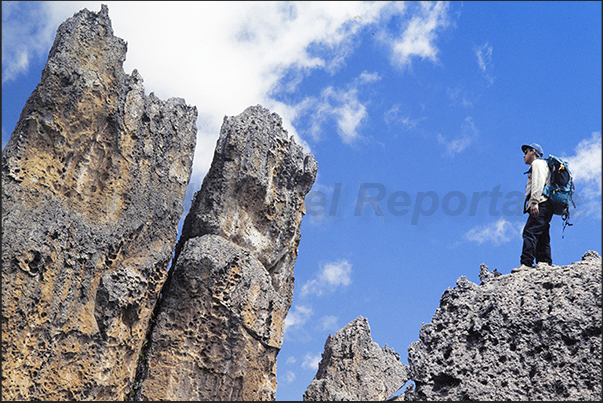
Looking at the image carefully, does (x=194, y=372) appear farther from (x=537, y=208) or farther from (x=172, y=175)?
(x=537, y=208)

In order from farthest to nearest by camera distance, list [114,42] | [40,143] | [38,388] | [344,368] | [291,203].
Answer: [344,368], [291,203], [114,42], [40,143], [38,388]

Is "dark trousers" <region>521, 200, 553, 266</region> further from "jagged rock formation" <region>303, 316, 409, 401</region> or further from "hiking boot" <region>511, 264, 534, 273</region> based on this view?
"jagged rock formation" <region>303, 316, 409, 401</region>

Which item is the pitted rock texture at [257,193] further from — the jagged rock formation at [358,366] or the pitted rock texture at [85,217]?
the jagged rock formation at [358,366]

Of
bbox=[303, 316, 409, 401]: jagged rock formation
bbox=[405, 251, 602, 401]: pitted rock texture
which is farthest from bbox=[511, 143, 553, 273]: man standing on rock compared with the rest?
bbox=[303, 316, 409, 401]: jagged rock formation

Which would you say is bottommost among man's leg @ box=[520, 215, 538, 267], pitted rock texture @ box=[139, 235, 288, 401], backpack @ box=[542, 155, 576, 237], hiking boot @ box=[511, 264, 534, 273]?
pitted rock texture @ box=[139, 235, 288, 401]

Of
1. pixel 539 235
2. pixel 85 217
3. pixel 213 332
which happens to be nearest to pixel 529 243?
pixel 539 235

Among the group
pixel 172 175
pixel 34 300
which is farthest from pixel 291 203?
pixel 34 300

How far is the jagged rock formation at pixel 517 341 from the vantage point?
1010cm

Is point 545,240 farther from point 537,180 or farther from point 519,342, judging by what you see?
point 519,342

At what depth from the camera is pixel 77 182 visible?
12078 millimetres

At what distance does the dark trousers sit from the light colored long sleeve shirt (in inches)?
6.4

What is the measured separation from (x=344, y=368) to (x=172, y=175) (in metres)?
5.98

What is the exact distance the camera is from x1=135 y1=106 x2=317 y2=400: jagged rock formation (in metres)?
12.3

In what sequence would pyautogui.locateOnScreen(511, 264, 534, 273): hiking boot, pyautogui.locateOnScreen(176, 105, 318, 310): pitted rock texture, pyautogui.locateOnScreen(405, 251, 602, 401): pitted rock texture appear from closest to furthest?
pyautogui.locateOnScreen(405, 251, 602, 401): pitted rock texture → pyautogui.locateOnScreen(511, 264, 534, 273): hiking boot → pyautogui.locateOnScreen(176, 105, 318, 310): pitted rock texture
